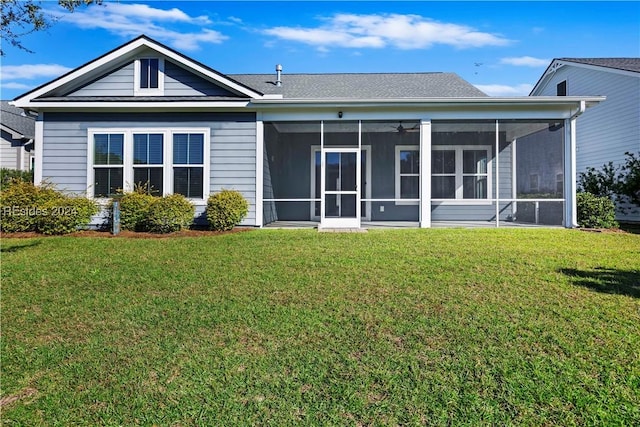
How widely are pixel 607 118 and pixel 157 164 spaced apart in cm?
1599

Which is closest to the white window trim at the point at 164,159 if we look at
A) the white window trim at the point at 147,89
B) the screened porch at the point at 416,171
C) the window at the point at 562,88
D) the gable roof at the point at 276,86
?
the gable roof at the point at 276,86

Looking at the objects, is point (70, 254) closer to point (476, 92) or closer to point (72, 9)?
point (72, 9)

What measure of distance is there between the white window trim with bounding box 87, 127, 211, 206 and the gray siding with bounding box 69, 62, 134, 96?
3.51 ft

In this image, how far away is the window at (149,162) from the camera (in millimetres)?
10750

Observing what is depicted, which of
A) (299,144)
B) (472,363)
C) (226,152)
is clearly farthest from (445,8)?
(472,363)

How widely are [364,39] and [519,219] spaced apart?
8074 mm

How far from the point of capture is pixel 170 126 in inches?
425

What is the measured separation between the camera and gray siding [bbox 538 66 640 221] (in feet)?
45.5

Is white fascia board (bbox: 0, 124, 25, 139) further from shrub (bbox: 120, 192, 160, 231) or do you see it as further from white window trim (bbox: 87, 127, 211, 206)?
shrub (bbox: 120, 192, 160, 231)

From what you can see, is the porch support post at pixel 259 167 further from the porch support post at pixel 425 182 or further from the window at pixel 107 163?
the porch support post at pixel 425 182

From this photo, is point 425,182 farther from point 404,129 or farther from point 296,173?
point 296,173

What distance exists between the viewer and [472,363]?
338 centimetres

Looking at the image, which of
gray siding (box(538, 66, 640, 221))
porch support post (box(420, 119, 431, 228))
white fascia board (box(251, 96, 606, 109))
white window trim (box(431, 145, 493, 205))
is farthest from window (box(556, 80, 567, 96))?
porch support post (box(420, 119, 431, 228))

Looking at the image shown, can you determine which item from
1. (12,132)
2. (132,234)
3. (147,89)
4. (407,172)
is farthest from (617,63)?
(12,132)
